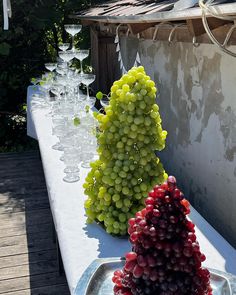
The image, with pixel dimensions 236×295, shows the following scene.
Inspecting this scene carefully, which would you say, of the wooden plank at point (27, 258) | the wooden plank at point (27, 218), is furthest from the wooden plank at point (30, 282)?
the wooden plank at point (27, 218)

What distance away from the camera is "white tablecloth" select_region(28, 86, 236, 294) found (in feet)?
5.84

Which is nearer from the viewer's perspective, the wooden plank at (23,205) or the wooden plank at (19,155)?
the wooden plank at (23,205)

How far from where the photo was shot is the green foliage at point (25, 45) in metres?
6.21

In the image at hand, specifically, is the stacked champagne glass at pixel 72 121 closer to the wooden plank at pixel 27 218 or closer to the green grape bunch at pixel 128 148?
the green grape bunch at pixel 128 148

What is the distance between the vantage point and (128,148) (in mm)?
1801

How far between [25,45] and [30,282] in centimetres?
462

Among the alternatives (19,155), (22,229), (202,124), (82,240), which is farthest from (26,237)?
(19,155)

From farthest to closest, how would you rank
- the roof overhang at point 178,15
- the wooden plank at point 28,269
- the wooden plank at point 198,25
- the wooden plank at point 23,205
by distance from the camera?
the wooden plank at point 23,205
the wooden plank at point 28,269
the wooden plank at point 198,25
the roof overhang at point 178,15

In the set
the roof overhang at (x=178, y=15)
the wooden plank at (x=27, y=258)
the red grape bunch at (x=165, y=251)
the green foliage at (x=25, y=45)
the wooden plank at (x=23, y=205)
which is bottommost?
Answer: the wooden plank at (x=23, y=205)

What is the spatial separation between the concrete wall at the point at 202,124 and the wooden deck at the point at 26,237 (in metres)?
1.20

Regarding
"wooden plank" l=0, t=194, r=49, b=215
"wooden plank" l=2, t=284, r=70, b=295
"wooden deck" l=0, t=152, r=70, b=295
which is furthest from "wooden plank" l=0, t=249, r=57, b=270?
"wooden plank" l=0, t=194, r=49, b=215

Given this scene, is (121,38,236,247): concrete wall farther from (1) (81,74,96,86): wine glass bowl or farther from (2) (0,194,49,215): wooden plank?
(2) (0,194,49,215): wooden plank

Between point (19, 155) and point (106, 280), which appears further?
point (19, 155)

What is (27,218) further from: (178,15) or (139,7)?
(178,15)
